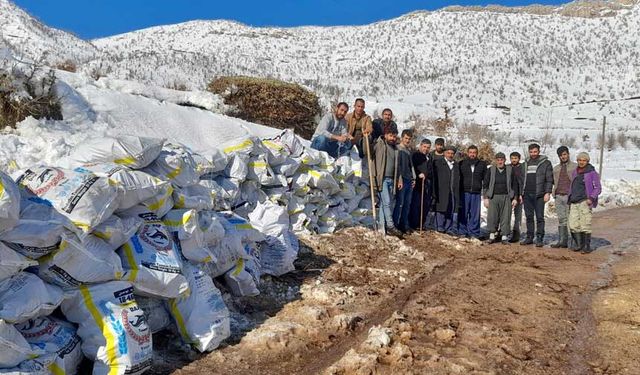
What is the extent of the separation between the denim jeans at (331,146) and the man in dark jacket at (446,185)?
1667 millimetres

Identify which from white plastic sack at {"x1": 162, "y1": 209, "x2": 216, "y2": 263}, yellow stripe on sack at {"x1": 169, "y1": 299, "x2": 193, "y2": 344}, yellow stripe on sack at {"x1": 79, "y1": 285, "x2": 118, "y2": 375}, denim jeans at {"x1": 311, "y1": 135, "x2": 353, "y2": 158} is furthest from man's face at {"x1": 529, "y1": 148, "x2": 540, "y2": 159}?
yellow stripe on sack at {"x1": 79, "y1": 285, "x2": 118, "y2": 375}

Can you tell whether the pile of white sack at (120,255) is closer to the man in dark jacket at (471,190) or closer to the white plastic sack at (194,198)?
the white plastic sack at (194,198)

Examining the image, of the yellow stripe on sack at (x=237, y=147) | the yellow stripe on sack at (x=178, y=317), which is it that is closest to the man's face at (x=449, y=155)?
the yellow stripe on sack at (x=237, y=147)

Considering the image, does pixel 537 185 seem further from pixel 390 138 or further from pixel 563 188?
pixel 390 138

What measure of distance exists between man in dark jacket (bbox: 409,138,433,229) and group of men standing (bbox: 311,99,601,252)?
0.01 m

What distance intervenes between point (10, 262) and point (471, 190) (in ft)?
23.1

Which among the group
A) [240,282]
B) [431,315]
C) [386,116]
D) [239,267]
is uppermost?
[386,116]

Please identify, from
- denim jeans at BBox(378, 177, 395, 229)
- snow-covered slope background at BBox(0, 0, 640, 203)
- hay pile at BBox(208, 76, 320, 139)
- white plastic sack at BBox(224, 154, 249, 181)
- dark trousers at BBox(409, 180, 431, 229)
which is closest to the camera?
white plastic sack at BBox(224, 154, 249, 181)

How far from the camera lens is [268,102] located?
33.7 ft

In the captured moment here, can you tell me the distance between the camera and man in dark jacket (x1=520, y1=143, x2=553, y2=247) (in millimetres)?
8211

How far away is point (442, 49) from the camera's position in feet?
153

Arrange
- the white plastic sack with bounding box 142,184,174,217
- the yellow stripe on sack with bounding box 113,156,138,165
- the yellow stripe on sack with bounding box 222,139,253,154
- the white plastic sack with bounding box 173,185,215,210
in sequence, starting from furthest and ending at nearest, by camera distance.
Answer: the yellow stripe on sack with bounding box 222,139,253,154
the white plastic sack with bounding box 173,185,215,210
the yellow stripe on sack with bounding box 113,156,138,165
the white plastic sack with bounding box 142,184,174,217

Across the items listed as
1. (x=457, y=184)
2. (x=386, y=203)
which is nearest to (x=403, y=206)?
(x=386, y=203)

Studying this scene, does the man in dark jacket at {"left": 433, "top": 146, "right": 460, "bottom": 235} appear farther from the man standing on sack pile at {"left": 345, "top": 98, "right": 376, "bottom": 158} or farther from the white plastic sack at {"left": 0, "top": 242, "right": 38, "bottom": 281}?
the white plastic sack at {"left": 0, "top": 242, "right": 38, "bottom": 281}
